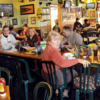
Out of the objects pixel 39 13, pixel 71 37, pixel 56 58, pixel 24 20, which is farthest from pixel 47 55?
pixel 24 20

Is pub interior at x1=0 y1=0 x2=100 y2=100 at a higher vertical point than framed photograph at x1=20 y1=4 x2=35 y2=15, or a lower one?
lower

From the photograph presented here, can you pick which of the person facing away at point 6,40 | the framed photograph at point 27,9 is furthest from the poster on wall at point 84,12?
the person facing away at point 6,40

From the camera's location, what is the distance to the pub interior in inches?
91.4

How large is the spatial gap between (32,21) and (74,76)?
6.01m

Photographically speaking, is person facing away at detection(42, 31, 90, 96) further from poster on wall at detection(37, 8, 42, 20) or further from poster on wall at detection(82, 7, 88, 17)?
poster on wall at detection(82, 7, 88, 17)

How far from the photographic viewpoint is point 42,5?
8.02m

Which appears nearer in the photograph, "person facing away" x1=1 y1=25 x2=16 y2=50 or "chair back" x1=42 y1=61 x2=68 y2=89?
"chair back" x1=42 y1=61 x2=68 y2=89

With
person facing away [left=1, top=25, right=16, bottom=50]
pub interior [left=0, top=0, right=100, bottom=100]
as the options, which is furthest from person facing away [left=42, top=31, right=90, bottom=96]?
person facing away [left=1, top=25, right=16, bottom=50]

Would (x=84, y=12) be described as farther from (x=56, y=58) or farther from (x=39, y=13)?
(x=56, y=58)

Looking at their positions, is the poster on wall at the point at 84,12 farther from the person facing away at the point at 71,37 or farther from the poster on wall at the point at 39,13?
the person facing away at the point at 71,37

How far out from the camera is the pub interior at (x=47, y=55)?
91.4 inches

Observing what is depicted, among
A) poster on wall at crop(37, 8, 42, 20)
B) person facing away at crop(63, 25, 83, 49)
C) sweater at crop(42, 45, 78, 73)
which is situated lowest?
sweater at crop(42, 45, 78, 73)

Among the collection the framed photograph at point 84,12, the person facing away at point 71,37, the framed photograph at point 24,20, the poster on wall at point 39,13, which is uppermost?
the framed photograph at point 84,12

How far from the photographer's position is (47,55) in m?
2.47
